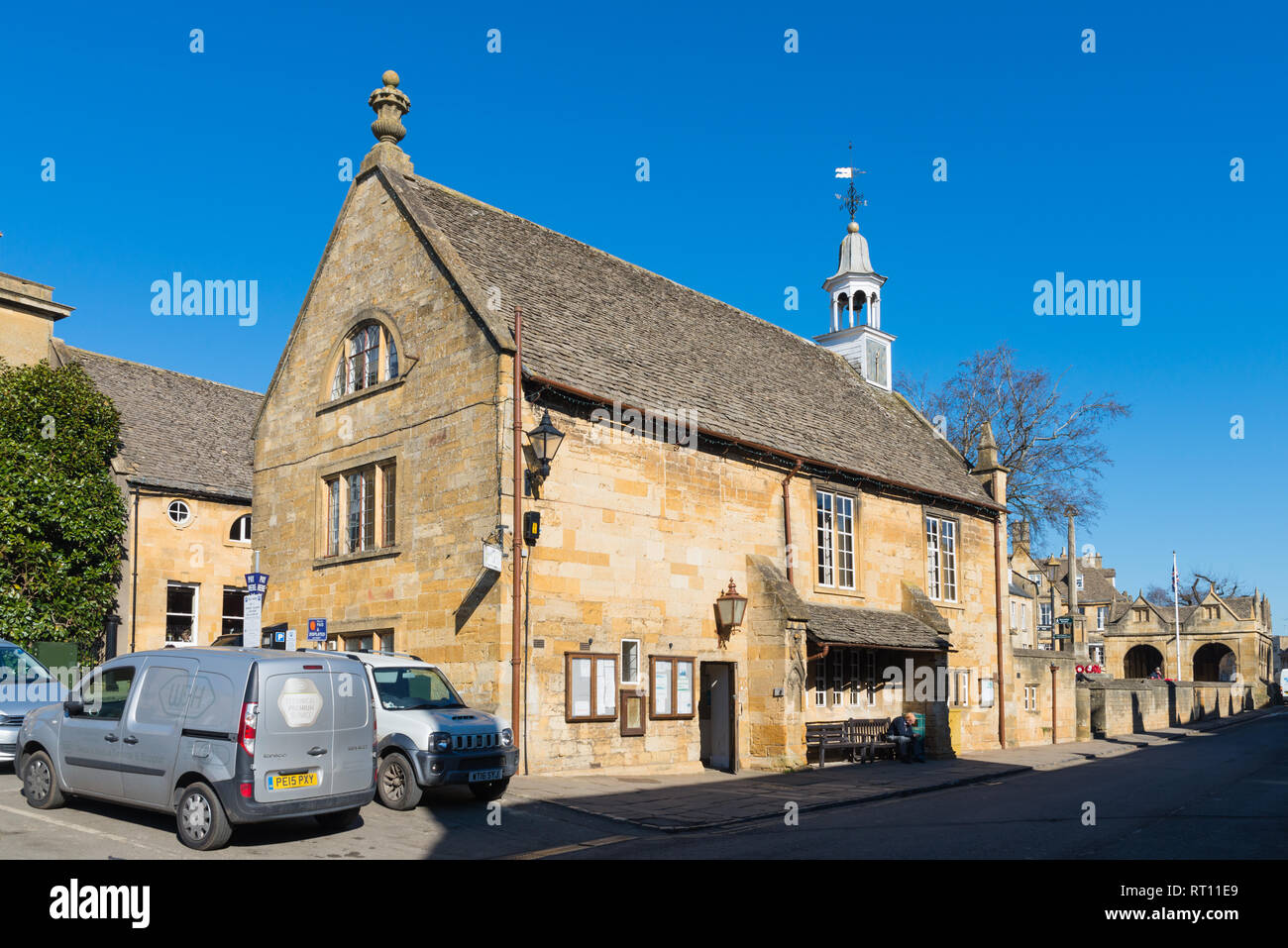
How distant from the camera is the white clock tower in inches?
1330

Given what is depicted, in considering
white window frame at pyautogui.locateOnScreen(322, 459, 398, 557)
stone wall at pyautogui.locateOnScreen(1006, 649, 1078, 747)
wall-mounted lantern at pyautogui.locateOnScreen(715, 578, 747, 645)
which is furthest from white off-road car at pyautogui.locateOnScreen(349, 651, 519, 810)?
stone wall at pyautogui.locateOnScreen(1006, 649, 1078, 747)

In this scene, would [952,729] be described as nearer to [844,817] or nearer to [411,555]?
[844,817]

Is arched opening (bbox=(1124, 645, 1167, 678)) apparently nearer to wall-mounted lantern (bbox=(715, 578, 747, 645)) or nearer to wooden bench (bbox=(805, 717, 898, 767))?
wooden bench (bbox=(805, 717, 898, 767))

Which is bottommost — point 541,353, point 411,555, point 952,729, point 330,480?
point 952,729

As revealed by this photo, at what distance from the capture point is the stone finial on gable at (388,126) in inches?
827

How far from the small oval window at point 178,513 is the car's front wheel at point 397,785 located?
1776 cm

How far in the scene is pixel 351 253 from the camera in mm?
21188

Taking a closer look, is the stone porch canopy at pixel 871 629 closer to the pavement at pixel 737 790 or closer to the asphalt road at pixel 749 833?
the pavement at pixel 737 790

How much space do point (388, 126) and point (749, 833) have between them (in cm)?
1560

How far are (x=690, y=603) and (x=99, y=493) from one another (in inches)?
627

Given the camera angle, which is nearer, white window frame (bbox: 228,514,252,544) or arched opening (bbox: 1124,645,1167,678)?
white window frame (bbox: 228,514,252,544)

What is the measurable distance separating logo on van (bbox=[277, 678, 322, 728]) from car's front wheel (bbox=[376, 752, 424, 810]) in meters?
2.52

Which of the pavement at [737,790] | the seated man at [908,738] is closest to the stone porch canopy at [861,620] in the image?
the seated man at [908,738]
